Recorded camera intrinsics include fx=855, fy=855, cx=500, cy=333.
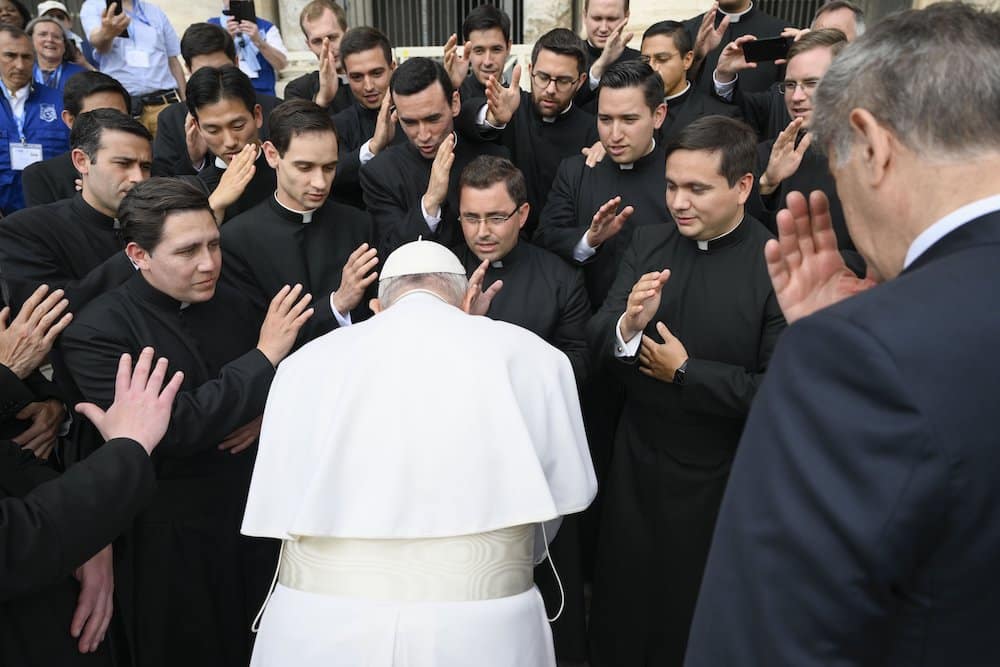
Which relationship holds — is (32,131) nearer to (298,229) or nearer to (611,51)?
(298,229)

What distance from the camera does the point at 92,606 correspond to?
8.41 feet

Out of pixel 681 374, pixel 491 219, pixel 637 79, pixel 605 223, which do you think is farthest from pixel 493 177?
pixel 681 374

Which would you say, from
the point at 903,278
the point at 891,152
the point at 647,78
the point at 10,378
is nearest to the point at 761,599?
the point at 903,278

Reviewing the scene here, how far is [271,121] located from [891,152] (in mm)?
3328

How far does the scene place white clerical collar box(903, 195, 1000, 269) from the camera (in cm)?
127

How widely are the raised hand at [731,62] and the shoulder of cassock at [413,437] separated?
3532mm

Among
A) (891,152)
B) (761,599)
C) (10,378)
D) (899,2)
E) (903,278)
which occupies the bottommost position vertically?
(10,378)

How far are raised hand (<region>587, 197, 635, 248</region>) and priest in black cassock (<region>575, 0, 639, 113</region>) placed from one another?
1951mm

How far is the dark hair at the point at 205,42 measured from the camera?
5699 millimetres

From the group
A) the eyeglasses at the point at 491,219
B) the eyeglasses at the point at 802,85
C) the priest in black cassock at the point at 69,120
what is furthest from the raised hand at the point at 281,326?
the eyeglasses at the point at 802,85

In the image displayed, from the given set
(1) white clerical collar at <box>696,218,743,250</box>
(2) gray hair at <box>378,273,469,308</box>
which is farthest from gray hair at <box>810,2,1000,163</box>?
(1) white clerical collar at <box>696,218,743,250</box>

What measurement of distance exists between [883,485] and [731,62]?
15.2 feet

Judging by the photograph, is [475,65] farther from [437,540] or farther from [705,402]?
[437,540]

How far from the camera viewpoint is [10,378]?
2.88m
